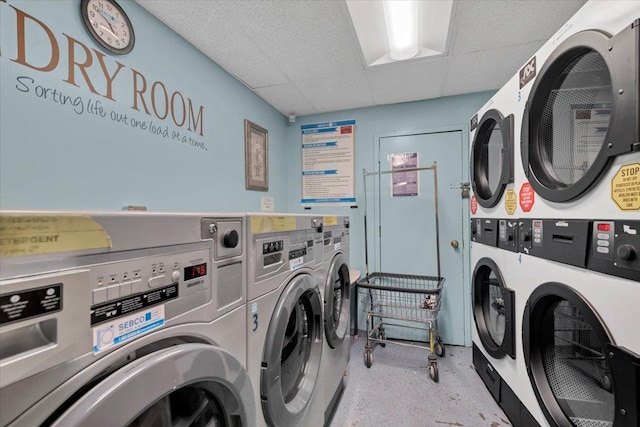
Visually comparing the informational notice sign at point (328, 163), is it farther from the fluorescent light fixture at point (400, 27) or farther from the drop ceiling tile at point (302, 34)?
the fluorescent light fixture at point (400, 27)

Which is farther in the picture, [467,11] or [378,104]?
[378,104]

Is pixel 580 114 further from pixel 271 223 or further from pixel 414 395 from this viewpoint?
pixel 414 395

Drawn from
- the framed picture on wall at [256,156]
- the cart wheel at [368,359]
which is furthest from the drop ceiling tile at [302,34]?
the cart wheel at [368,359]

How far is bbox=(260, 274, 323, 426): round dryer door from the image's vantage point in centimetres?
81

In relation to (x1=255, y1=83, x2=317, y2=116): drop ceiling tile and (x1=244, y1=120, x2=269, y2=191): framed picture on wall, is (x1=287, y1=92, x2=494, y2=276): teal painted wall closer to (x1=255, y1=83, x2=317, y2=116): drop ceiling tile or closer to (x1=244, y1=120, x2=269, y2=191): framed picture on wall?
(x1=255, y1=83, x2=317, y2=116): drop ceiling tile

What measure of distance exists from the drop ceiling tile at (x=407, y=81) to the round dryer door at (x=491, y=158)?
0.58 m

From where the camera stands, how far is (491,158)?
1796 millimetres

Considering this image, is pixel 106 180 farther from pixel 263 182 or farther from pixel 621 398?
pixel 621 398

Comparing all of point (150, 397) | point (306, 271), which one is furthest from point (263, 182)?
point (150, 397)

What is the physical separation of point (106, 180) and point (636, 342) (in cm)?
202

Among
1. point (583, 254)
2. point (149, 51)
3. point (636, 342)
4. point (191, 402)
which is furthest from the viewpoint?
point (149, 51)

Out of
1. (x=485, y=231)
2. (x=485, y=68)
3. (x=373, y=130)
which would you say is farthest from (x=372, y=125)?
(x=485, y=231)

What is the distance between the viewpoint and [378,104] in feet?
8.57

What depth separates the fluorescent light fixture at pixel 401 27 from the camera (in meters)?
1.45
